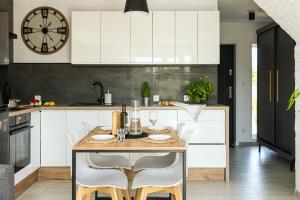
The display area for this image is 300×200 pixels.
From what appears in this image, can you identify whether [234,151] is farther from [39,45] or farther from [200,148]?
[39,45]

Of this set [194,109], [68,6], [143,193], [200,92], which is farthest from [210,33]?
[143,193]

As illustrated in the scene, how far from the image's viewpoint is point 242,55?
25.3ft

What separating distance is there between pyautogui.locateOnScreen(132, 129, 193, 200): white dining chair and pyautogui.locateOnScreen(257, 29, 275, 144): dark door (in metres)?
3.55

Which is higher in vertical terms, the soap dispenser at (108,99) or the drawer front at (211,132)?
the soap dispenser at (108,99)

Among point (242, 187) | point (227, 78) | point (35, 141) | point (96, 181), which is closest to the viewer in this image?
point (96, 181)

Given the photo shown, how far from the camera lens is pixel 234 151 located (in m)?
7.12

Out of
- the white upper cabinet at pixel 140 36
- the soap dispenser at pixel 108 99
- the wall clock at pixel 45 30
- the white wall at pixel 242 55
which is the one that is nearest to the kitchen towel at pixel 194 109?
the white upper cabinet at pixel 140 36

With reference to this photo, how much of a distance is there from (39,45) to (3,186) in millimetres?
3778

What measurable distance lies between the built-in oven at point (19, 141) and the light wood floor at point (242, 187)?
38 cm

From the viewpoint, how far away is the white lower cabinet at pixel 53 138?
4.86m

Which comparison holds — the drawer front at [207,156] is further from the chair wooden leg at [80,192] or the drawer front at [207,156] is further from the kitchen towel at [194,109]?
the chair wooden leg at [80,192]

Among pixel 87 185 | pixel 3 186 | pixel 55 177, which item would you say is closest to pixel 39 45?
pixel 55 177

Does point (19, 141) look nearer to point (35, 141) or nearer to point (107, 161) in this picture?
point (35, 141)

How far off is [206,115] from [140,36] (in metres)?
1.47
